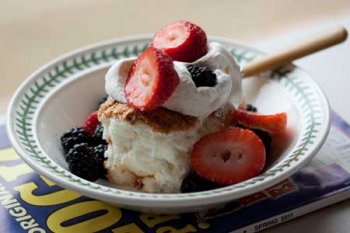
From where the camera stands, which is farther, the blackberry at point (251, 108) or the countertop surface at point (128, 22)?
the countertop surface at point (128, 22)

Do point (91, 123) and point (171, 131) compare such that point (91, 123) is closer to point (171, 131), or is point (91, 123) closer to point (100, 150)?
point (100, 150)

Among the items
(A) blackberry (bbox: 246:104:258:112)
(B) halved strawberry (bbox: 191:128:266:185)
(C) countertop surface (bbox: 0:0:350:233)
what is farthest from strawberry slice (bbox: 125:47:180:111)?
(C) countertop surface (bbox: 0:0:350:233)

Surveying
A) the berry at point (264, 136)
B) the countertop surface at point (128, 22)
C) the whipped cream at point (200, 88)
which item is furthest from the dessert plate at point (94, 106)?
the countertop surface at point (128, 22)

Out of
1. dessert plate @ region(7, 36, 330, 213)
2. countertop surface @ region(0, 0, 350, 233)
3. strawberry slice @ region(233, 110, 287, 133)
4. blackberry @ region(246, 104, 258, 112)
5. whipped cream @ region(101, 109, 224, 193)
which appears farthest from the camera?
countertop surface @ region(0, 0, 350, 233)

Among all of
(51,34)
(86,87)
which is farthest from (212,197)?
(51,34)

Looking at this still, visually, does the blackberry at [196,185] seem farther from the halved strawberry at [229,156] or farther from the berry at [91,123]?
the berry at [91,123]

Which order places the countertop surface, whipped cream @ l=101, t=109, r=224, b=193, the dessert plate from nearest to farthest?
the dessert plate
whipped cream @ l=101, t=109, r=224, b=193
the countertop surface

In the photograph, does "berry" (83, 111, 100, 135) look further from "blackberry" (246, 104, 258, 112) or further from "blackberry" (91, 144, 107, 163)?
"blackberry" (246, 104, 258, 112)
